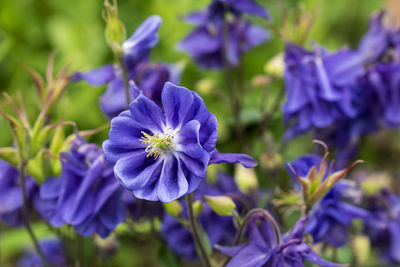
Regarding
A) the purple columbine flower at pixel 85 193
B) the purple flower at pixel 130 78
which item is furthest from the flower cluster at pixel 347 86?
the purple columbine flower at pixel 85 193

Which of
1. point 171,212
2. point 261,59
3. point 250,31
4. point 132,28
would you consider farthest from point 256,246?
point 132,28

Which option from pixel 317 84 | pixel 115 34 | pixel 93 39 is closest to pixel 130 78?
pixel 115 34

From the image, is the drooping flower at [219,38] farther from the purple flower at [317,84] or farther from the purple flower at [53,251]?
the purple flower at [53,251]

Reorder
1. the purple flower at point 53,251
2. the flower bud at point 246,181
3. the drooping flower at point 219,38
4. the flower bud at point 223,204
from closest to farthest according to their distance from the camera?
the flower bud at point 223,204 < the flower bud at point 246,181 < the drooping flower at point 219,38 < the purple flower at point 53,251

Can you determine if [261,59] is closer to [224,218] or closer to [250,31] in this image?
[250,31]

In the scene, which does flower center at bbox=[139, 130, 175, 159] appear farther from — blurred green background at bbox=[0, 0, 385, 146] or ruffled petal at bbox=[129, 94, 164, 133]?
blurred green background at bbox=[0, 0, 385, 146]
